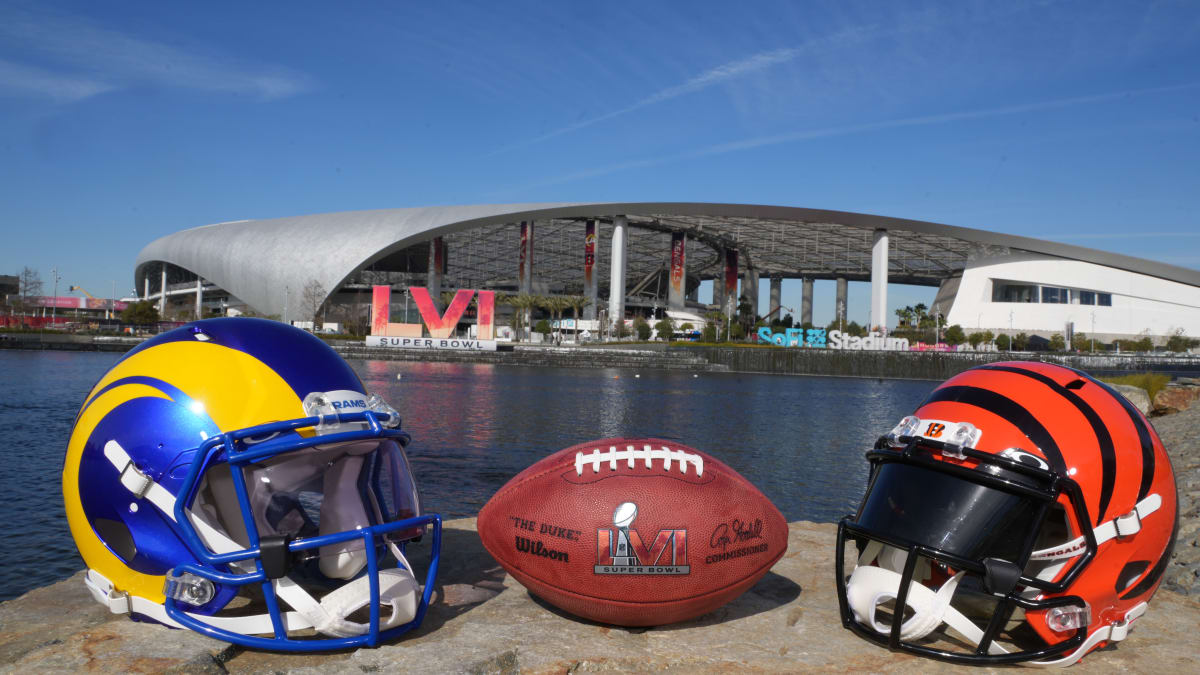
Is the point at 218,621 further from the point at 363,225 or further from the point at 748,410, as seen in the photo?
the point at 363,225

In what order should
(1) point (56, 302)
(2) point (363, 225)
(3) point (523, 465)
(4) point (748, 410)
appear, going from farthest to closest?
(1) point (56, 302) < (2) point (363, 225) < (4) point (748, 410) < (3) point (523, 465)

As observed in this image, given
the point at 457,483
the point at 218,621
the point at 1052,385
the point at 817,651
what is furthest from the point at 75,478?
the point at 457,483

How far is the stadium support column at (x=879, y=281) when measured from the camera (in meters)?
82.5

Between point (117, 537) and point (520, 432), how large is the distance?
14.8m

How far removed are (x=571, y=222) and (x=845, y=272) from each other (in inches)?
1642

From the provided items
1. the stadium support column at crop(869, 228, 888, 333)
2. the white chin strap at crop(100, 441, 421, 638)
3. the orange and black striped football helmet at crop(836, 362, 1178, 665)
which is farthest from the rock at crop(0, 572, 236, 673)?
the stadium support column at crop(869, 228, 888, 333)

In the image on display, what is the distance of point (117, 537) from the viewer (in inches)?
144

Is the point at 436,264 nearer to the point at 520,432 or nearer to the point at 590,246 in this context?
the point at 590,246

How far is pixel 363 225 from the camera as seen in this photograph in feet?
278

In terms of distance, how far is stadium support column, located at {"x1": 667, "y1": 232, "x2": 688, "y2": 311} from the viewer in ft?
283

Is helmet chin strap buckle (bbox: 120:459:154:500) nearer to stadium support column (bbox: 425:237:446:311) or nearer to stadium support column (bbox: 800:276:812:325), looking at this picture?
stadium support column (bbox: 425:237:446:311)

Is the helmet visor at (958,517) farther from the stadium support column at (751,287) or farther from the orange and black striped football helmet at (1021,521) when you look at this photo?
the stadium support column at (751,287)

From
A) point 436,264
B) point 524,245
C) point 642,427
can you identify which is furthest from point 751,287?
point 642,427

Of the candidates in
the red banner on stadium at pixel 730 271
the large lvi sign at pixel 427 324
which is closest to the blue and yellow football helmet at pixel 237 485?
the large lvi sign at pixel 427 324
